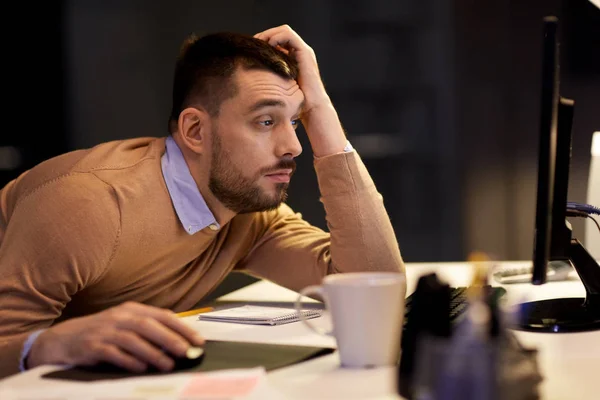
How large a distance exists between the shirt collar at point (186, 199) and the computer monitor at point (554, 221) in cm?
62

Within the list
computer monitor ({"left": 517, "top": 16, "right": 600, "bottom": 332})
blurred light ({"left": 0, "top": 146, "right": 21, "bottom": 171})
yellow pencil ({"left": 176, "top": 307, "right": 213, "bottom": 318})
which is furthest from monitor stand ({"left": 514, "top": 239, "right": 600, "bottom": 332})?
blurred light ({"left": 0, "top": 146, "right": 21, "bottom": 171})

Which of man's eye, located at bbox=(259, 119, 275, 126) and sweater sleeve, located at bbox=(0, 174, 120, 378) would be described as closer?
sweater sleeve, located at bbox=(0, 174, 120, 378)

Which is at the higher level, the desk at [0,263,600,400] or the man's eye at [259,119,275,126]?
the man's eye at [259,119,275,126]

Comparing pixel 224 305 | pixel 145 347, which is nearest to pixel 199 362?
pixel 145 347

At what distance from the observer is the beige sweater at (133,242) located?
4.25 ft

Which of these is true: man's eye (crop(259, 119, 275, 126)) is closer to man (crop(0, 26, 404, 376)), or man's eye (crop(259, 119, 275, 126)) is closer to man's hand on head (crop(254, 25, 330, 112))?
man (crop(0, 26, 404, 376))

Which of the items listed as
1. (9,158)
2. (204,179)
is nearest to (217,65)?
(204,179)

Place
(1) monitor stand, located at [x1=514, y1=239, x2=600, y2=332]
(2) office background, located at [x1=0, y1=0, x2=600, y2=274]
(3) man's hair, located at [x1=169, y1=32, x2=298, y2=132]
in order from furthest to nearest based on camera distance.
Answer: (2) office background, located at [x1=0, y1=0, x2=600, y2=274] < (3) man's hair, located at [x1=169, y1=32, x2=298, y2=132] < (1) monitor stand, located at [x1=514, y1=239, x2=600, y2=332]

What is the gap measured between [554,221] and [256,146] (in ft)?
2.08

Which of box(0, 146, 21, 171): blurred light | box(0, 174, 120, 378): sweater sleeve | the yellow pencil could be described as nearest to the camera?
box(0, 174, 120, 378): sweater sleeve

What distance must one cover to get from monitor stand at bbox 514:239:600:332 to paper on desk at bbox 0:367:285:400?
48cm

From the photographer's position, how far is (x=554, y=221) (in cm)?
117

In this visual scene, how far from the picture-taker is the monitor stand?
116cm

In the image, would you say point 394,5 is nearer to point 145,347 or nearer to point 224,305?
point 224,305
